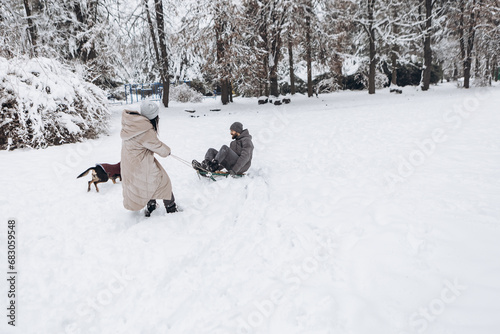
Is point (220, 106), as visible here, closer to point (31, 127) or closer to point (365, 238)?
point (31, 127)

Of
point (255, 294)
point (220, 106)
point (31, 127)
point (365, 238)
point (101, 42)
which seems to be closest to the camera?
point (255, 294)

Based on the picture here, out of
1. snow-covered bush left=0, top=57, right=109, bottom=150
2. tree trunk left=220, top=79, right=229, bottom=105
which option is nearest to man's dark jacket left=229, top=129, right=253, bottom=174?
snow-covered bush left=0, top=57, right=109, bottom=150

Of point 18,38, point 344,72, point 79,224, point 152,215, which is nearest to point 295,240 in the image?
point 152,215

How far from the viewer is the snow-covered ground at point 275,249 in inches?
89.2

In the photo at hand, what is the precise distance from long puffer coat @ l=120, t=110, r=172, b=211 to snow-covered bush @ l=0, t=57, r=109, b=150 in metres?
4.27

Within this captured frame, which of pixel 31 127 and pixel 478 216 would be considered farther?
pixel 31 127

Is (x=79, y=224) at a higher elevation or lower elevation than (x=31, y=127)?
lower

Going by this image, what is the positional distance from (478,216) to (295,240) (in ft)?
7.21

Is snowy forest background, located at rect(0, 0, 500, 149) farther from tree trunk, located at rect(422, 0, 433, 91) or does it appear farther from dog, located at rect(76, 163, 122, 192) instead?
dog, located at rect(76, 163, 122, 192)

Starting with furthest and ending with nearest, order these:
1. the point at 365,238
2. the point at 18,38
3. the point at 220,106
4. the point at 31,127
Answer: the point at 220,106 < the point at 18,38 < the point at 31,127 < the point at 365,238

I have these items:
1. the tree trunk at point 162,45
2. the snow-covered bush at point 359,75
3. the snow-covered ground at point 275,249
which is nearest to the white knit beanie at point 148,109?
the snow-covered ground at point 275,249

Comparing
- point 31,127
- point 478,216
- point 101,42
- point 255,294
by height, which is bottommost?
point 255,294

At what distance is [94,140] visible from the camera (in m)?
8.30

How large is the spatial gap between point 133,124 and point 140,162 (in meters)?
0.49
